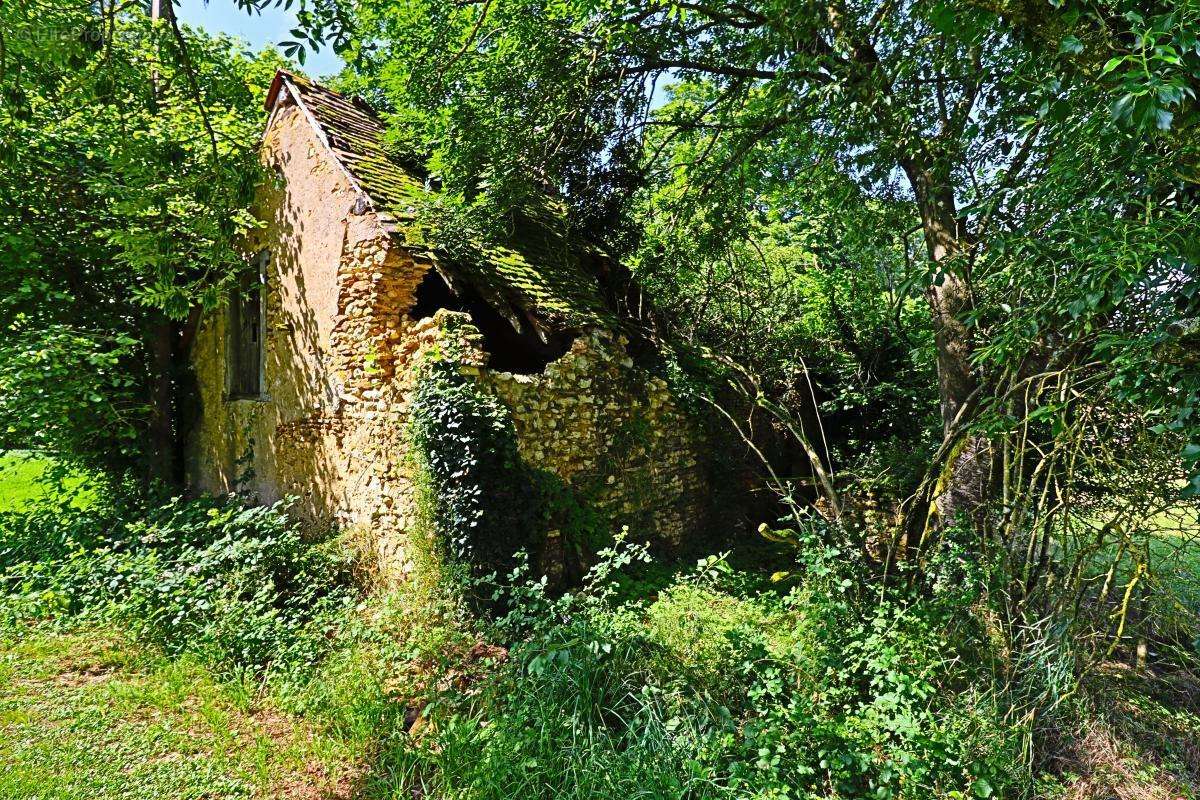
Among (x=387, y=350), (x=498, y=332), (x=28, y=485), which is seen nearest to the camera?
(x=387, y=350)

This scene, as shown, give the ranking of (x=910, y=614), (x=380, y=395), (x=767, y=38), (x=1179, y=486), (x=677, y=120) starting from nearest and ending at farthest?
1. (x=1179, y=486)
2. (x=910, y=614)
3. (x=767, y=38)
4. (x=380, y=395)
5. (x=677, y=120)

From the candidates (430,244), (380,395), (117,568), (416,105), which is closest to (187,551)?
(117,568)

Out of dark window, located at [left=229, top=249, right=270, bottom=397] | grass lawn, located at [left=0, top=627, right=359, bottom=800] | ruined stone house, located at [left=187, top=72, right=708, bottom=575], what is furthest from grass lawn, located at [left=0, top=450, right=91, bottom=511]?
grass lawn, located at [left=0, top=627, right=359, bottom=800]

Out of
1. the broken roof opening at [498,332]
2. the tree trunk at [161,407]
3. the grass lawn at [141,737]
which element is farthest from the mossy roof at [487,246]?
the grass lawn at [141,737]

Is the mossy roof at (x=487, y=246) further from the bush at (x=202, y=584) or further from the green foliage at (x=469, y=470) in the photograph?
the bush at (x=202, y=584)

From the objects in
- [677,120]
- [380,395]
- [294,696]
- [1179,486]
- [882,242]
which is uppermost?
[677,120]

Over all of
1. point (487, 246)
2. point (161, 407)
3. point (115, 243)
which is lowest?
point (161, 407)

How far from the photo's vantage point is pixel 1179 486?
3.35 meters

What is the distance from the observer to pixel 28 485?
1099cm

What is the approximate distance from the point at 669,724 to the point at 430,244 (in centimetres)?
482

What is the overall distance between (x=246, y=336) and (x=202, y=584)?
4.02 metres

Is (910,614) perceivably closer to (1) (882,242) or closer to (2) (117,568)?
(1) (882,242)

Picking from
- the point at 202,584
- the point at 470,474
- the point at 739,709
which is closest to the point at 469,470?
the point at 470,474

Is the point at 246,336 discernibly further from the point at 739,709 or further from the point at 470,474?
the point at 739,709
